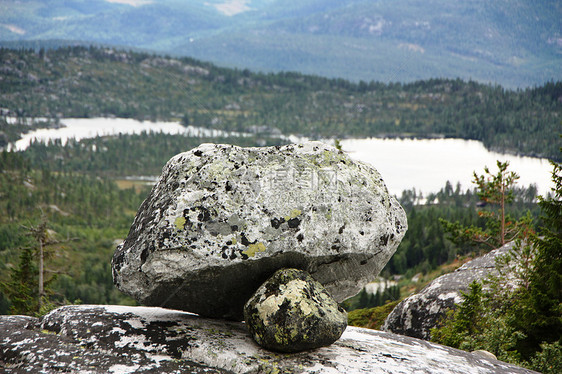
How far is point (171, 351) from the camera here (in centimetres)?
1195

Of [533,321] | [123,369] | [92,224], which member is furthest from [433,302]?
[92,224]

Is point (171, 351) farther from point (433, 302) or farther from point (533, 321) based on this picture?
point (433, 302)

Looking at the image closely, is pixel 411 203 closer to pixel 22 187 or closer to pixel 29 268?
pixel 22 187

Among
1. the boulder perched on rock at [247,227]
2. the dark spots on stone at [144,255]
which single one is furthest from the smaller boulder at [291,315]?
the dark spots on stone at [144,255]

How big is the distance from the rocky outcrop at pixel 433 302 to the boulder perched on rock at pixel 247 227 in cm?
987

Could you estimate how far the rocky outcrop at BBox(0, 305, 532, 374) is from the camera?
37.4 feet

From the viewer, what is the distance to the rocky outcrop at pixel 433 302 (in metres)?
22.5

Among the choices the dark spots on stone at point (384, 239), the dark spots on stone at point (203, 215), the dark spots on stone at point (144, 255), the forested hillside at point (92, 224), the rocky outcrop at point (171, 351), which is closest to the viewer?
the rocky outcrop at point (171, 351)

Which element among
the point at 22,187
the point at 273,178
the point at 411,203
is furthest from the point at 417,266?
the point at 22,187

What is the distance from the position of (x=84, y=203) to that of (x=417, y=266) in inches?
5059

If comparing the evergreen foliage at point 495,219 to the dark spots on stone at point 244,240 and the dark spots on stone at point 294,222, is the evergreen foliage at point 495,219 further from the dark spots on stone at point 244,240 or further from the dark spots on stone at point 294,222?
the dark spots on stone at point 244,240

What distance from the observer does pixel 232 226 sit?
12273 millimetres

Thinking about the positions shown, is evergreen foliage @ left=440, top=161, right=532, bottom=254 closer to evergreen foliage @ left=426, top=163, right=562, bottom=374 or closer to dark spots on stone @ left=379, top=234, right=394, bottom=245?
evergreen foliage @ left=426, top=163, right=562, bottom=374

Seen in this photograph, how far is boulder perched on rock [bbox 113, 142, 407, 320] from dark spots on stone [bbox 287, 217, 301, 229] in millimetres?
25
